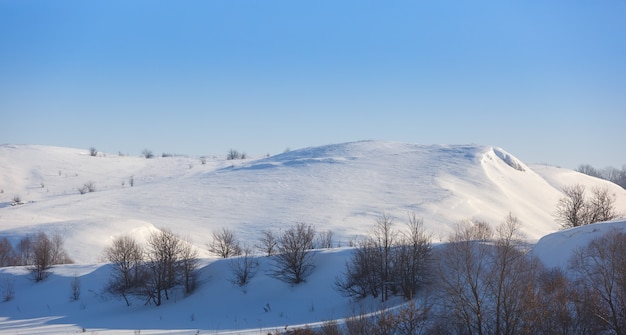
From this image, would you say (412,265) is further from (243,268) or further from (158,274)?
(158,274)

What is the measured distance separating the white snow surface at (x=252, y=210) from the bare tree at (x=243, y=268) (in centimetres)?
50

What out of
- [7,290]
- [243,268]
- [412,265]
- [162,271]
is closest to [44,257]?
[7,290]

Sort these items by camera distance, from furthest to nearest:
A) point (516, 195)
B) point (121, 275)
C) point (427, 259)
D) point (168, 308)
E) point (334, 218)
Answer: point (516, 195) < point (334, 218) < point (121, 275) < point (168, 308) < point (427, 259)

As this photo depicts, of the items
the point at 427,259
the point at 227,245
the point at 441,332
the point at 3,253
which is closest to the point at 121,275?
the point at 227,245

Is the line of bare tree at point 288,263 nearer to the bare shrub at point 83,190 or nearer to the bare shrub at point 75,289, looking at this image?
the bare shrub at point 75,289

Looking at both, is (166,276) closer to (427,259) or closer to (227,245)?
(227,245)

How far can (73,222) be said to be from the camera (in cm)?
5812

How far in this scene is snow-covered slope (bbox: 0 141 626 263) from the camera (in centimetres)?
6019

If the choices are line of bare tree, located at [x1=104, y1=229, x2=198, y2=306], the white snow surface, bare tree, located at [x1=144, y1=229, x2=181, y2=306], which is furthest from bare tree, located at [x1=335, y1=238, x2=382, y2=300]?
bare tree, located at [x1=144, y1=229, x2=181, y2=306]

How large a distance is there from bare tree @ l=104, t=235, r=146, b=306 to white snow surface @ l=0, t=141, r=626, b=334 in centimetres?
103

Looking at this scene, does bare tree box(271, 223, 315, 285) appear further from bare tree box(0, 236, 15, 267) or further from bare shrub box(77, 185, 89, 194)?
bare shrub box(77, 185, 89, 194)

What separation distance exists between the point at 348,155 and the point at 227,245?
51.6m

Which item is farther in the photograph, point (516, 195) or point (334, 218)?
point (516, 195)

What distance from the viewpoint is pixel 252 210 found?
69688 millimetres
